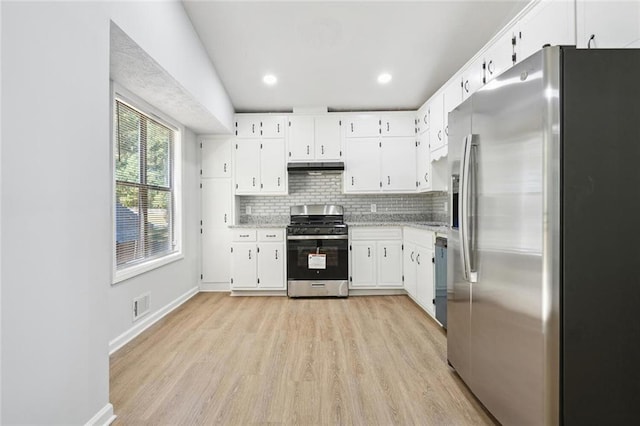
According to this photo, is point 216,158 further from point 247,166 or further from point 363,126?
point 363,126

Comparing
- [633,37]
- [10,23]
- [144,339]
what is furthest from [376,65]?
[144,339]

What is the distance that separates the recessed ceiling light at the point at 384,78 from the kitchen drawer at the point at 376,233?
5.94 feet

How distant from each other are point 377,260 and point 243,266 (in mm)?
1748

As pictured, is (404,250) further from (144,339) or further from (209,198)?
(144,339)

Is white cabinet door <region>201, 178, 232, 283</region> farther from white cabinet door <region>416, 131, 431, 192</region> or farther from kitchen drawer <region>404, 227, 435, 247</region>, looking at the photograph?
white cabinet door <region>416, 131, 431, 192</region>

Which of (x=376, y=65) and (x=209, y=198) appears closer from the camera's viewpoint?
(x=376, y=65)

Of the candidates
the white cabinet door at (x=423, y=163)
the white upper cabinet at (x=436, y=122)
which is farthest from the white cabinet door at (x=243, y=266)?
the white upper cabinet at (x=436, y=122)

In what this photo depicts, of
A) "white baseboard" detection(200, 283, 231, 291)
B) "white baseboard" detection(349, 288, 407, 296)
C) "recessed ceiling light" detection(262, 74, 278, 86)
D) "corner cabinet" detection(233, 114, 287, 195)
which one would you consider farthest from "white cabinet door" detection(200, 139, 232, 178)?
"white baseboard" detection(349, 288, 407, 296)

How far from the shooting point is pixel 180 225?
13.6 ft

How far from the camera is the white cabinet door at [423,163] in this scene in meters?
4.21

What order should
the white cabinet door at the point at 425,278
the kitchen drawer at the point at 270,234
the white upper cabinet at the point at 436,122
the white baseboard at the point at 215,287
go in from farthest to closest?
the white baseboard at the point at 215,287 < the kitchen drawer at the point at 270,234 < the white upper cabinet at the point at 436,122 < the white cabinet door at the point at 425,278

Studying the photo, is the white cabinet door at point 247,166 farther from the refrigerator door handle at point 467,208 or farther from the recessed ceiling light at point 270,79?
the refrigerator door handle at point 467,208

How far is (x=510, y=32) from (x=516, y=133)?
132 cm

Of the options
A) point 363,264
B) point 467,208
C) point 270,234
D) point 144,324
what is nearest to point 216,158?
point 270,234
